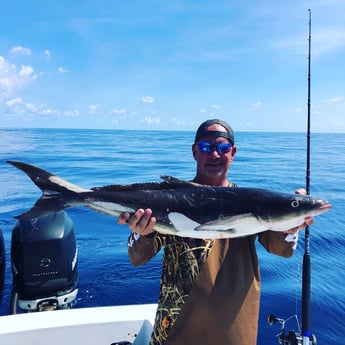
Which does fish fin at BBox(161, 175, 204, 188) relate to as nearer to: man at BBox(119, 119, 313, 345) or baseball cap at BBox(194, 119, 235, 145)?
man at BBox(119, 119, 313, 345)

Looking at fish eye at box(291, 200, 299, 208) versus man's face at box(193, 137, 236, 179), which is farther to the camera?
man's face at box(193, 137, 236, 179)

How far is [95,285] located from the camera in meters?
6.16

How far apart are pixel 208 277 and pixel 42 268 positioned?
2.77 meters

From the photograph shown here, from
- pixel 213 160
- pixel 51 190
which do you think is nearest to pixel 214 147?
pixel 213 160

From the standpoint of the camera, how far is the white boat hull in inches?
137

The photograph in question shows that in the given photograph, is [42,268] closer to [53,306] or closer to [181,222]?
[53,306]

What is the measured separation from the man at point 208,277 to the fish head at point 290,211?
0.08 m

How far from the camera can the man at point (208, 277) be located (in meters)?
2.36

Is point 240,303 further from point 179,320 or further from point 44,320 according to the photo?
point 44,320

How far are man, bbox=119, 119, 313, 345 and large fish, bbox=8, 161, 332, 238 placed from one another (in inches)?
4.7

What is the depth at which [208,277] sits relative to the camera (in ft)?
7.93

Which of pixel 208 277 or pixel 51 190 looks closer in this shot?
pixel 208 277

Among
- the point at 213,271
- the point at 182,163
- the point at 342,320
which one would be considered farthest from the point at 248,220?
the point at 182,163

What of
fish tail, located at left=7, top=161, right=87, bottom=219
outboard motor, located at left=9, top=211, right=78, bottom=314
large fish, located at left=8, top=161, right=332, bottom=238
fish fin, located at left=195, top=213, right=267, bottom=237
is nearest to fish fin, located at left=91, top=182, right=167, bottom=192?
large fish, located at left=8, top=161, right=332, bottom=238
